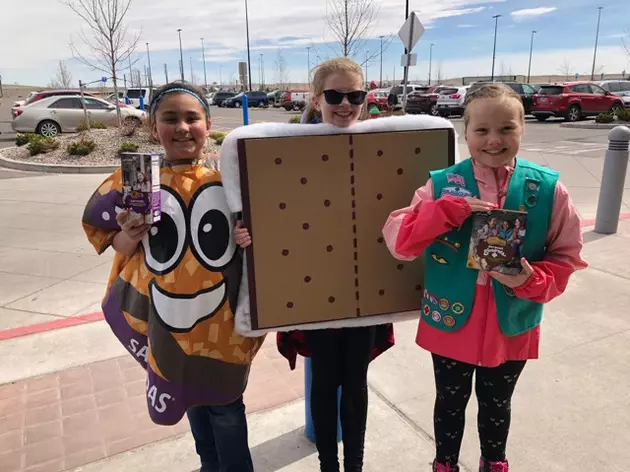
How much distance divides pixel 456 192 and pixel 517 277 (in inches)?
14.0

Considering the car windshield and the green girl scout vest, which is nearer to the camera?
the green girl scout vest

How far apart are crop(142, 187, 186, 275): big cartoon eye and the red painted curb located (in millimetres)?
2606

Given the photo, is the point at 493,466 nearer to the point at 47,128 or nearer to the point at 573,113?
the point at 47,128

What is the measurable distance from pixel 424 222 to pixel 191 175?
33.5 inches

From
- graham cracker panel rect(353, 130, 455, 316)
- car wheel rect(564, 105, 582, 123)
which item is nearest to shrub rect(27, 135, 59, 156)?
graham cracker panel rect(353, 130, 455, 316)

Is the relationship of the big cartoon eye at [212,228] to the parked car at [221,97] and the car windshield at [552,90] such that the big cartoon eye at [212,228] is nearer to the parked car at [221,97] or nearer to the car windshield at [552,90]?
the car windshield at [552,90]

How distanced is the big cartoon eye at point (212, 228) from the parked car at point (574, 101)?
24062mm

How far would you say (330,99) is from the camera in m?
1.86

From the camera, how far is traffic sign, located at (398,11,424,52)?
427 inches

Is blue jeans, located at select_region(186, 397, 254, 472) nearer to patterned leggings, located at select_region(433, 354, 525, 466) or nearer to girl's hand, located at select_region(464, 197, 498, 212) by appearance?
patterned leggings, located at select_region(433, 354, 525, 466)

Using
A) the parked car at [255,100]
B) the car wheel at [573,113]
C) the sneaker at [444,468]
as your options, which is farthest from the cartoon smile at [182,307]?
the parked car at [255,100]

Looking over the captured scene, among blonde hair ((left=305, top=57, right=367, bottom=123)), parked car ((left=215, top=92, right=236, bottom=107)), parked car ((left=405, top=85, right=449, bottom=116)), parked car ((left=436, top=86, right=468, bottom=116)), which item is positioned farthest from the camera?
parked car ((left=215, top=92, right=236, bottom=107))

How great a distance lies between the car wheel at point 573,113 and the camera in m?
22.7

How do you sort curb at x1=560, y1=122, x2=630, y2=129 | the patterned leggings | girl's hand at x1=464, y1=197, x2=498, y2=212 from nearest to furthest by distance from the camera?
1. girl's hand at x1=464, y1=197, x2=498, y2=212
2. the patterned leggings
3. curb at x1=560, y1=122, x2=630, y2=129
